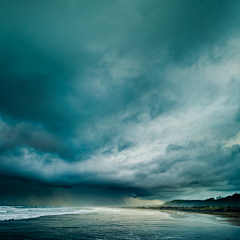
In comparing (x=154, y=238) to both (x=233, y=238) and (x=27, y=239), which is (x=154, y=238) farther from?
(x=27, y=239)

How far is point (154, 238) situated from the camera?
2027 cm

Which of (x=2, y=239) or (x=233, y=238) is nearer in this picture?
(x=2, y=239)

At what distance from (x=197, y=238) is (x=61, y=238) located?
15851mm

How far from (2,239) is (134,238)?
14.8 metres

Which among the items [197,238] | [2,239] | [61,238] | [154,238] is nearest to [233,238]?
[197,238]

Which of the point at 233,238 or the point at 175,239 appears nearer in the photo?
the point at 175,239

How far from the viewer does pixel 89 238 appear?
2019 cm

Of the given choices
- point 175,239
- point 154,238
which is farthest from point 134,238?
point 175,239

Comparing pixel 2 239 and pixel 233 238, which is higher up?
pixel 2 239

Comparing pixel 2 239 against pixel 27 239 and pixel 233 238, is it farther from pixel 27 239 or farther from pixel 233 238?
pixel 233 238

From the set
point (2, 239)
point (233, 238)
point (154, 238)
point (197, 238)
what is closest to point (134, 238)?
point (154, 238)

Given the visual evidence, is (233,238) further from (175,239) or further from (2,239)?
(2,239)

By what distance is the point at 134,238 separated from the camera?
20.4m

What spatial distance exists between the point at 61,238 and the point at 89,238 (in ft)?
10.6
